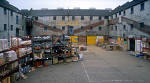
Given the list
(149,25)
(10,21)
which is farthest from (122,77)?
(10,21)

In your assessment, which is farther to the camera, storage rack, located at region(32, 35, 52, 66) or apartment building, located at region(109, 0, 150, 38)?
apartment building, located at region(109, 0, 150, 38)

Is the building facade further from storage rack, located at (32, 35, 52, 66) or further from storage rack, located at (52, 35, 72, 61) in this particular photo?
storage rack, located at (52, 35, 72, 61)

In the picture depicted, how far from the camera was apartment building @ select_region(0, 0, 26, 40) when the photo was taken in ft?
77.0

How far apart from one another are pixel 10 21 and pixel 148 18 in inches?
1058

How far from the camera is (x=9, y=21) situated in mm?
26438

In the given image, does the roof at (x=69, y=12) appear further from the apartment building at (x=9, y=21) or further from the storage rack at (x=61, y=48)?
the storage rack at (x=61, y=48)

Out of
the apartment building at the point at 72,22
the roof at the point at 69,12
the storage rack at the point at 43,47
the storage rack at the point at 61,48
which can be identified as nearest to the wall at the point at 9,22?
the apartment building at the point at 72,22

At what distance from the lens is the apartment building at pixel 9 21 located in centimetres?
2347

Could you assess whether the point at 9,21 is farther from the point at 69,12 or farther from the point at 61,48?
the point at 69,12

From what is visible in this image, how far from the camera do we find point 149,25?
19922mm

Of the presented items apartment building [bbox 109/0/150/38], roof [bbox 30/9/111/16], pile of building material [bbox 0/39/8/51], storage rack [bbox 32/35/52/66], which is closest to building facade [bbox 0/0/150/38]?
roof [bbox 30/9/111/16]

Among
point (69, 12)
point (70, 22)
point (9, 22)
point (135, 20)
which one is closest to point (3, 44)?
point (9, 22)

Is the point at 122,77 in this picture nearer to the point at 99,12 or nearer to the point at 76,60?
the point at 76,60

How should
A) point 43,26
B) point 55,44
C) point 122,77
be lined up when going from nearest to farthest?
point 122,77 < point 55,44 < point 43,26
